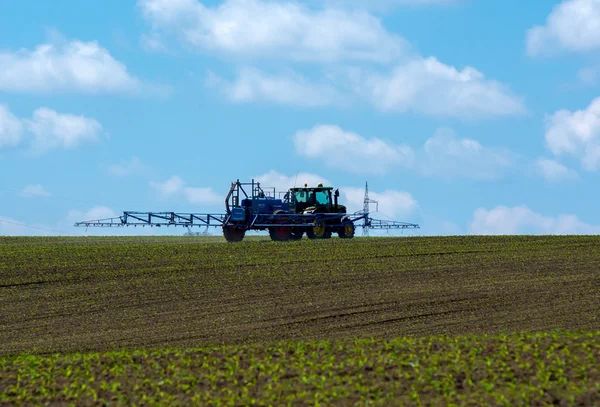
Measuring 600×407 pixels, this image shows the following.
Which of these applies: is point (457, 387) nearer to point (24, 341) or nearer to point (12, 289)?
point (24, 341)

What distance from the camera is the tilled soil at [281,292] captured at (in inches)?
682

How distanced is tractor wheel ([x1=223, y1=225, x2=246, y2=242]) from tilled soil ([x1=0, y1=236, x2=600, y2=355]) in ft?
Answer: 25.1

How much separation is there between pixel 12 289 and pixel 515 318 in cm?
1201

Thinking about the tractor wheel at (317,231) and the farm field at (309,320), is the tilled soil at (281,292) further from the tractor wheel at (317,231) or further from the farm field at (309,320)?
the tractor wheel at (317,231)

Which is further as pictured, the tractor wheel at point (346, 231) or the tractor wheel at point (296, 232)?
the tractor wheel at point (346, 231)

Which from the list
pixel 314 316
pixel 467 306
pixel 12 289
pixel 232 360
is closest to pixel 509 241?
pixel 467 306

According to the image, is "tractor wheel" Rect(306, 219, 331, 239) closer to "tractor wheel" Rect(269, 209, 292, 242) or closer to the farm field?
"tractor wheel" Rect(269, 209, 292, 242)

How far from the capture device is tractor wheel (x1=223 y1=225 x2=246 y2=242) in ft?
118

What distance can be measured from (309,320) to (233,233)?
60.7ft

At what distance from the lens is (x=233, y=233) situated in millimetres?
36188

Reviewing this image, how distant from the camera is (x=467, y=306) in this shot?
766 inches

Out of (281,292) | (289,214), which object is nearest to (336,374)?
(281,292)

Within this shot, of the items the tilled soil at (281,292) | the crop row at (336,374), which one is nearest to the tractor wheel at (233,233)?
the tilled soil at (281,292)

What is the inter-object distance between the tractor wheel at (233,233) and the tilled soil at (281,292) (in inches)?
301
